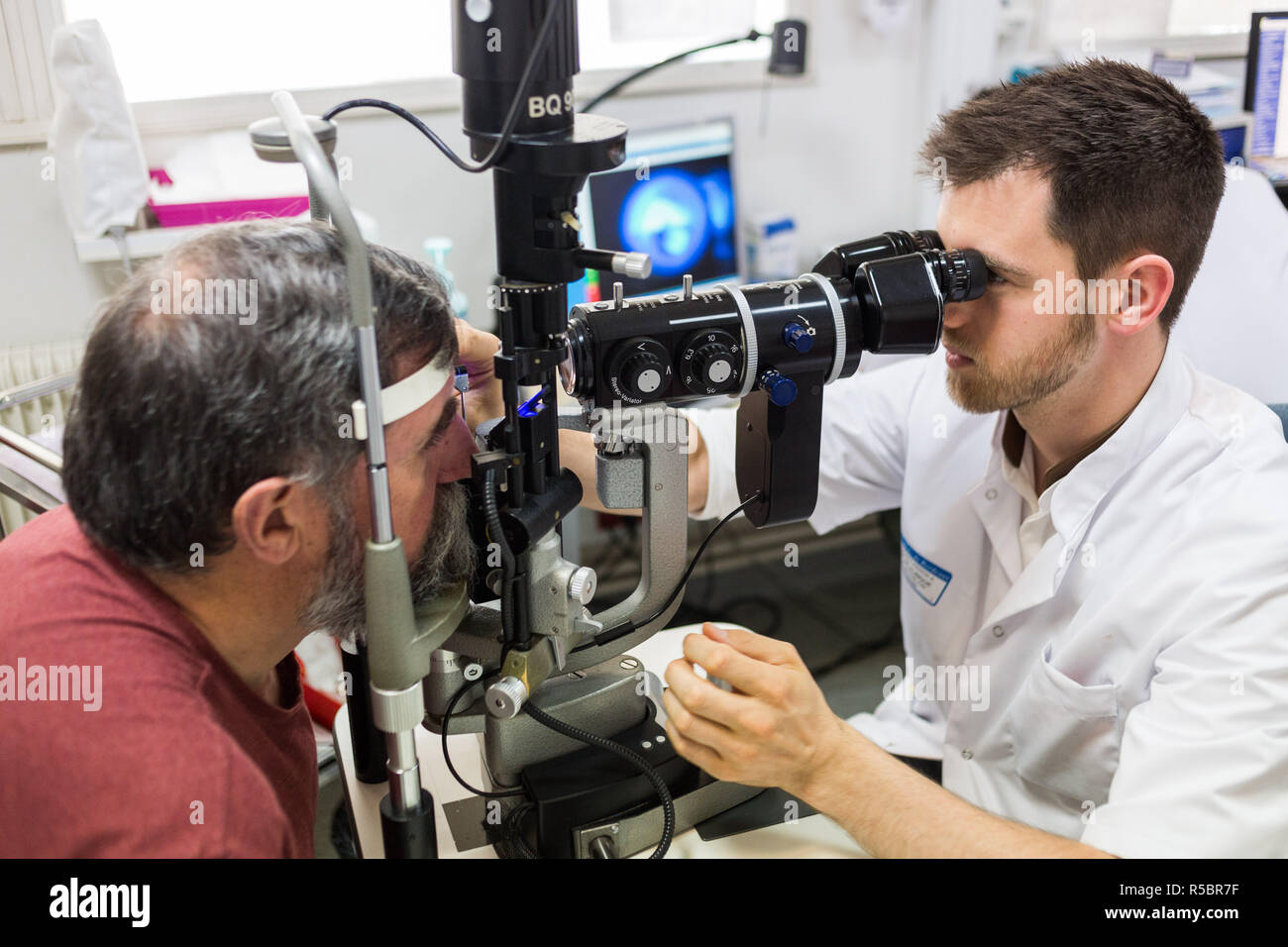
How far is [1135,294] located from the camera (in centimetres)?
132

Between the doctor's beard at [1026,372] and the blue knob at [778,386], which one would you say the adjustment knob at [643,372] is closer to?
the blue knob at [778,386]

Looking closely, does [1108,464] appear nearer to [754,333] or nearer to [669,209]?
[754,333]

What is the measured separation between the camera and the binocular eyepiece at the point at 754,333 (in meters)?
1.01

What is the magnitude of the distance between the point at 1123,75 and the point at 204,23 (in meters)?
2.06

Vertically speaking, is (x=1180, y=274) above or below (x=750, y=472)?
above

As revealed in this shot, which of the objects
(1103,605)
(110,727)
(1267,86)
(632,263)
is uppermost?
(1267,86)

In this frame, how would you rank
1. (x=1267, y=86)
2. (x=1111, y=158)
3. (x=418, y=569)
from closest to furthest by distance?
(x=418, y=569), (x=1111, y=158), (x=1267, y=86)

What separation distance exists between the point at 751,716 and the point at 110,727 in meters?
0.57

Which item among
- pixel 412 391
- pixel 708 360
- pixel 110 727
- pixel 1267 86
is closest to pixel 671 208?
pixel 1267 86

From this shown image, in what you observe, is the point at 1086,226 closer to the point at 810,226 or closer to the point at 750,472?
the point at 750,472

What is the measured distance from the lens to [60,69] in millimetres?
2090
